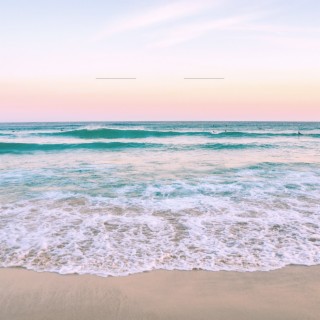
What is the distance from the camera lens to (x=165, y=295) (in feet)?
12.3

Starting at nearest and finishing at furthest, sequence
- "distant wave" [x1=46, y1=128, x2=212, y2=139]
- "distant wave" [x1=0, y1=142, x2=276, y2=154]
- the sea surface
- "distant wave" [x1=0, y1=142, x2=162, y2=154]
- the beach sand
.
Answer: the beach sand, the sea surface, "distant wave" [x1=0, y1=142, x2=276, y2=154], "distant wave" [x1=0, y1=142, x2=162, y2=154], "distant wave" [x1=46, y1=128, x2=212, y2=139]

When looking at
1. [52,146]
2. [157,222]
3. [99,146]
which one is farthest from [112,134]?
[157,222]

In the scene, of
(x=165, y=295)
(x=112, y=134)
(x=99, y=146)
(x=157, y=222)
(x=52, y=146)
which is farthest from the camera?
(x=112, y=134)

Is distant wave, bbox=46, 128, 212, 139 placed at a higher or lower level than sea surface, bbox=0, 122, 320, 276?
higher

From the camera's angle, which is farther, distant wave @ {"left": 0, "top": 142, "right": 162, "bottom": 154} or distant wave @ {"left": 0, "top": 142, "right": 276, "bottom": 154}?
distant wave @ {"left": 0, "top": 142, "right": 162, "bottom": 154}

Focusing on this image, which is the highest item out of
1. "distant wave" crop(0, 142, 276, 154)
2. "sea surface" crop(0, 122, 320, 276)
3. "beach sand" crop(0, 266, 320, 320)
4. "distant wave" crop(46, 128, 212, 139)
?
"distant wave" crop(46, 128, 212, 139)

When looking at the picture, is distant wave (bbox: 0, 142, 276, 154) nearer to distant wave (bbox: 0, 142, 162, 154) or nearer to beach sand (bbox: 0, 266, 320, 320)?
distant wave (bbox: 0, 142, 162, 154)

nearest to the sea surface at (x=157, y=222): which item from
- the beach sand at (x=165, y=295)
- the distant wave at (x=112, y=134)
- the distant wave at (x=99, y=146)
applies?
the beach sand at (x=165, y=295)

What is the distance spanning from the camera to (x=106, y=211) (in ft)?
23.7

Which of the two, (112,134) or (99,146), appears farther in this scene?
(112,134)

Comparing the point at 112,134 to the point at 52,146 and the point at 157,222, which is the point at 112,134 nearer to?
the point at 52,146

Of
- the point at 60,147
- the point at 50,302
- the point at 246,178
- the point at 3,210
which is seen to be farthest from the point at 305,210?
the point at 60,147

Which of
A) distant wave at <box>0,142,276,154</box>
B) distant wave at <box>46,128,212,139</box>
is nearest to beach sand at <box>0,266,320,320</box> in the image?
distant wave at <box>0,142,276,154</box>

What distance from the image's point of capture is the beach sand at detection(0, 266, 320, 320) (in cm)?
339
